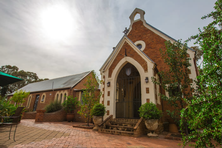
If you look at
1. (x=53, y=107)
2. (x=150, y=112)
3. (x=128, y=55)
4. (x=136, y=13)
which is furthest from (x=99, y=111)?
(x=136, y=13)

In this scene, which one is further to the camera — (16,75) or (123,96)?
(16,75)

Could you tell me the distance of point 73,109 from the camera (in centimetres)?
1433

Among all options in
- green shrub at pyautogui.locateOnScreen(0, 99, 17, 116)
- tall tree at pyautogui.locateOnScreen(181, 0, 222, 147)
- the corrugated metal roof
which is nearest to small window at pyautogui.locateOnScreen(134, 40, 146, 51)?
tall tree at pyautogui.locateOnScreen(181, 0, 222, 147)

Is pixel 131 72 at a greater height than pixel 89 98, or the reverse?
pixel 131 72

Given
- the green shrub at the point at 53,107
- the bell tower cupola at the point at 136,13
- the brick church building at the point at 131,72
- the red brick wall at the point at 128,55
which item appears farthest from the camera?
the green shrub at the point at 53,107

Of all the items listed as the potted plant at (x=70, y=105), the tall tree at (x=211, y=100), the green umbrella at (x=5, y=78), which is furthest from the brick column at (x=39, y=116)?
the tall tree at (x=211, y=100)

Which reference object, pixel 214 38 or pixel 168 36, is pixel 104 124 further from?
pixel 168 36

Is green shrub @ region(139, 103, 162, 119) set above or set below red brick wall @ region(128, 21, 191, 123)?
below

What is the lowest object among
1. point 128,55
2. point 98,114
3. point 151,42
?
point 98,114

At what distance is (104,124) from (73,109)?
820cm

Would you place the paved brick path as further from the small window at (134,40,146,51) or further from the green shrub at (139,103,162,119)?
the small window at (134,40,146,51)

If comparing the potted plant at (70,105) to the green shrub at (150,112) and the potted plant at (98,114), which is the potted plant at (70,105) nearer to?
the potted plant at (98,114)

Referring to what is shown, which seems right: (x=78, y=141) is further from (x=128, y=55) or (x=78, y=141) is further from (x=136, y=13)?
(x=136, y=13)

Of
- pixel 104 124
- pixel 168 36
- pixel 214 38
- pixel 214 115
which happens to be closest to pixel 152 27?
pixel 168 36
